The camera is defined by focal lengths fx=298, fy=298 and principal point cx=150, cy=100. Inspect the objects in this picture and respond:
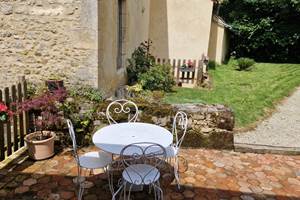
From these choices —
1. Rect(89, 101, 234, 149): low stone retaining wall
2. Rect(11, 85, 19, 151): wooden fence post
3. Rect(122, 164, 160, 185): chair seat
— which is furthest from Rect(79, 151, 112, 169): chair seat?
Rect(11, 85, 19, 151): wooden fence post

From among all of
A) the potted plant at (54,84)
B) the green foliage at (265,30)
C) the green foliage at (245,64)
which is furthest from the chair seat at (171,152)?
the green foliage at (265,30)

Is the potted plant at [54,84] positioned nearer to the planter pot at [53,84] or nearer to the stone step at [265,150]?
the planter pot at [53,84]

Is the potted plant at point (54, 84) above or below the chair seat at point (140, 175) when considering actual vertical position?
above

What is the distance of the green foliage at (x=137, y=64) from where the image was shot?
360 inches

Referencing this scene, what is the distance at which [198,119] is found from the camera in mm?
5496

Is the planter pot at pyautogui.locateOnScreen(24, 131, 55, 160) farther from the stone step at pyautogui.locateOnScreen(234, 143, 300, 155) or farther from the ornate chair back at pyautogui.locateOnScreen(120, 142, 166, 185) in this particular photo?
the stone step at pyautogui.locateOnScreen(234, 143, 300, 155)

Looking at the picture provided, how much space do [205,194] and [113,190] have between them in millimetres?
1285

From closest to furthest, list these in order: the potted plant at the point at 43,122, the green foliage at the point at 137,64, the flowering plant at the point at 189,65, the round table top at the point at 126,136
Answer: the round table top at the point at 126,136
the potted plant at the point at 43,122
the green foliage at the point at 137,64
the flowering plant at the point at 189,65

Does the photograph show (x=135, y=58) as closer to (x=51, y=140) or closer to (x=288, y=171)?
(x=51, y=140)

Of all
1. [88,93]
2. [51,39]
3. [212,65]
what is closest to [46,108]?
[88,93]

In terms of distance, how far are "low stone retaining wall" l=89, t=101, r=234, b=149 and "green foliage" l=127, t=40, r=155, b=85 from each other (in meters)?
3.66

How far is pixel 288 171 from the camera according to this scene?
16.4 ft

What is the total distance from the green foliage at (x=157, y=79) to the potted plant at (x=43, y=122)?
13.1ft

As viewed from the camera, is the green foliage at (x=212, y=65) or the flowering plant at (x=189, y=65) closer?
the flowering plant at (x=189, y=65)
